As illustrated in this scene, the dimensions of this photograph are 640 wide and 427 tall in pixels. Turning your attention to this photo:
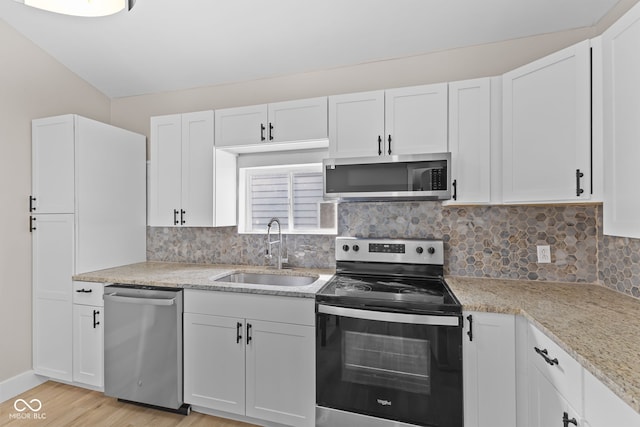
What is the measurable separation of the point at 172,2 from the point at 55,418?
2885mm

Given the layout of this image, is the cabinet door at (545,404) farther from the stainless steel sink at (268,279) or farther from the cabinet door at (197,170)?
the cabinet door at (197,170)

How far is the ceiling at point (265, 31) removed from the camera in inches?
81.1

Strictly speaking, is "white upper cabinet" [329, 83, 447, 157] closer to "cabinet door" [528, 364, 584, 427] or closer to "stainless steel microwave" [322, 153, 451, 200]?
"stainless steel microwave" [322, 153, 451, 200]

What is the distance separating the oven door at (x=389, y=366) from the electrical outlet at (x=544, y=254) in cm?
95

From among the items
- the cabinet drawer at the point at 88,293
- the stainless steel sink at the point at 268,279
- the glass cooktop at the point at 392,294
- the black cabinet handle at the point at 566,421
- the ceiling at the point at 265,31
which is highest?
the ceiling at the point at 265,31

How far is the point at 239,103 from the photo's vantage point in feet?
9.59

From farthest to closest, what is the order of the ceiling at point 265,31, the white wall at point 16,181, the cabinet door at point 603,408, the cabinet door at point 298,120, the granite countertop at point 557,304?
the white wall at point 16,181 < the cabinet door at point 298,120 < the ceiling at point 265,31 < the granite countertop at point 557,304 < the cabinet door at point 603,408

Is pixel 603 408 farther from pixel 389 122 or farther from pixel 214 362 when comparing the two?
pixel 214 362

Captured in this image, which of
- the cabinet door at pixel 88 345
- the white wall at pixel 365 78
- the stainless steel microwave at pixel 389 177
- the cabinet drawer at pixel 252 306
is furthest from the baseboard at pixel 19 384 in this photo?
the stainless steel microwave at pixel 389 177

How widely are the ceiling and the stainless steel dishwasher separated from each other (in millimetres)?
1853

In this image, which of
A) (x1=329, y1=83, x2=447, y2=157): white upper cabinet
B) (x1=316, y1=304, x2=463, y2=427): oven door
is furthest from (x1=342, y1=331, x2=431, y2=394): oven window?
(x1=329, y1=83, x2=447, y2=157): white upper cabinet

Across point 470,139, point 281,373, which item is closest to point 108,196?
point 281,373

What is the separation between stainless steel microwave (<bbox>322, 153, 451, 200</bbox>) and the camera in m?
1.99

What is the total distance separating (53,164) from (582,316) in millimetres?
3507
